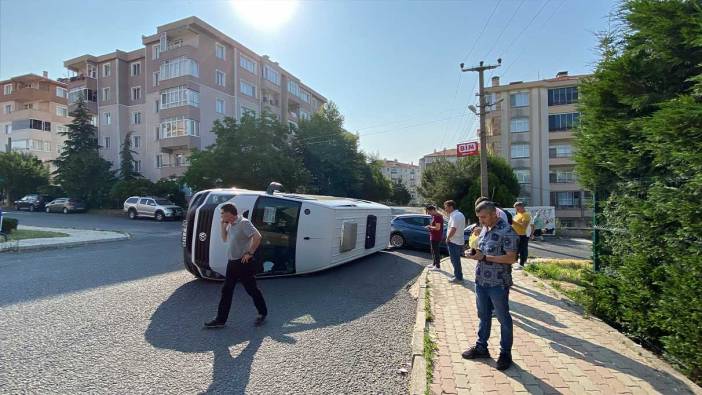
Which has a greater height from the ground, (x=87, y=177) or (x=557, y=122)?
(x=557, y=122)

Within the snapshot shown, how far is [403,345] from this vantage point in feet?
15.2

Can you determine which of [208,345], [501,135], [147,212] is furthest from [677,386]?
[501,135]

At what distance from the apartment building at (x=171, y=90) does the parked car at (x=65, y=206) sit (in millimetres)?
7350

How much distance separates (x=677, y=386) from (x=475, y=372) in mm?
1675

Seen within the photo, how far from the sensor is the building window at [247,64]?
41.3 m

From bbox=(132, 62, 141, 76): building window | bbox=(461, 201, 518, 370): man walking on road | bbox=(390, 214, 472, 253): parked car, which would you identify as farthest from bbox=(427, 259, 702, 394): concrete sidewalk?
bbox=(132, 62, 141, 76): building window

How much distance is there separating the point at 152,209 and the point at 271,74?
82.4 ft

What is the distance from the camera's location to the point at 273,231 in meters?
7.99

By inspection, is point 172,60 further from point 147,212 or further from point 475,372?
point 475,372

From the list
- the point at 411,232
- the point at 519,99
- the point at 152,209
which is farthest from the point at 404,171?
the point at 411,232

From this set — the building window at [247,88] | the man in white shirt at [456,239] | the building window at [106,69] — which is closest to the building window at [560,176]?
the building window at [247,88]

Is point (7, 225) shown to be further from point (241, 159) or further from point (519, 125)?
point (519, 125)

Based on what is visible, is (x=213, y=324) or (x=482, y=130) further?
(x=482, y=130)

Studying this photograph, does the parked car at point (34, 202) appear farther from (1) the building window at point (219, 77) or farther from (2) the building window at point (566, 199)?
(2) the building window at point (566, 199)
